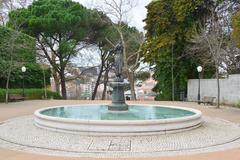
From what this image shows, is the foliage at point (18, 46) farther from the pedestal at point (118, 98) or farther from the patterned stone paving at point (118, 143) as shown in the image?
the patterned stone paving at point (118, 143)

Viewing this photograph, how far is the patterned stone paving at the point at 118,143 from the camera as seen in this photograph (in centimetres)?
859

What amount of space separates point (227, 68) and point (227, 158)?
2107 centimetres

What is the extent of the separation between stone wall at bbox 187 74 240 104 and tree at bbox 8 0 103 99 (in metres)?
12.0

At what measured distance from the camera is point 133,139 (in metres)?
9.89

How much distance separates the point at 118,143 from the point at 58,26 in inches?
914

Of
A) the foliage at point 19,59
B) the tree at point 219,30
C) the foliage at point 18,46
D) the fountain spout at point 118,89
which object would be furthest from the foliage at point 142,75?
the fountain spout at point 118,89

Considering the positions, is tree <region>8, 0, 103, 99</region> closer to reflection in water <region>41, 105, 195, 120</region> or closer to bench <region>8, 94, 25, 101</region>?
bench <region>8, 94, 25, 101</region>

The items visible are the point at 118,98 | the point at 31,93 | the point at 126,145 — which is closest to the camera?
the point at 126,145

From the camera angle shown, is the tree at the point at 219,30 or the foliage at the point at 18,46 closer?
the tree at the point at 219,30

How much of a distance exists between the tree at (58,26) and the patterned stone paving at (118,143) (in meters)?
20.7

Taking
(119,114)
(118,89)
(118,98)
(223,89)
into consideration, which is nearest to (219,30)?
(223,89)

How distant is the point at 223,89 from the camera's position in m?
23.2

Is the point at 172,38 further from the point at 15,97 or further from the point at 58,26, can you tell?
the point at 15,97

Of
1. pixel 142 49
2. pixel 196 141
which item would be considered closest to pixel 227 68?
pixel 142 49
